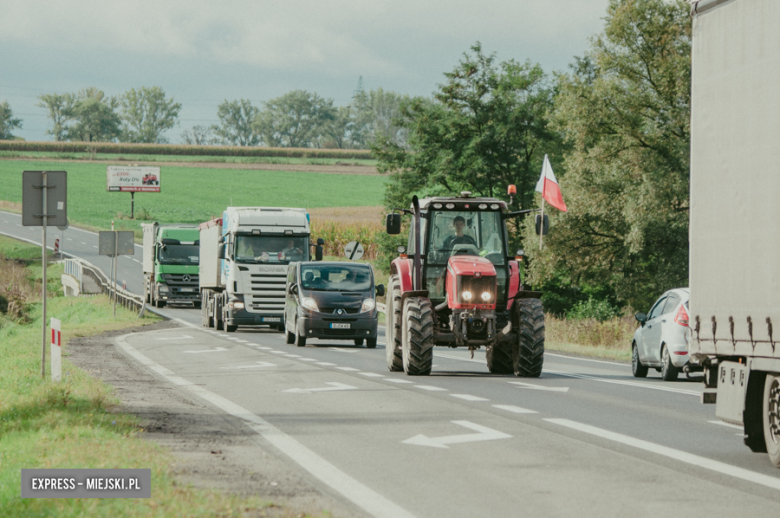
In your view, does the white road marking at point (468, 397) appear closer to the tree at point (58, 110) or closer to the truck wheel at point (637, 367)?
the truck wheel at point (637, 367)

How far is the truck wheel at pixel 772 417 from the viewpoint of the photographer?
8.13 m

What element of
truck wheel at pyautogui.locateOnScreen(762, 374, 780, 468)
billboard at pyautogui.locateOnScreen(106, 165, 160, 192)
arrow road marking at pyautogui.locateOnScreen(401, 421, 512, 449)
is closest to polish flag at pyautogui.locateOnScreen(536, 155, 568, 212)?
arrow road marking at pyautogui.locateOnScreen(401, 421, 512, 449)

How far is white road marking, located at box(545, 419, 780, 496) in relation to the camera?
7759 mm

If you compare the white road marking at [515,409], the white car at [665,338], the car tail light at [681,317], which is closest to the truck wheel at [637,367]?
the white car at [665,338]

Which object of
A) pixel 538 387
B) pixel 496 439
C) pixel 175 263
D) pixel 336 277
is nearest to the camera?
pixel 496 439

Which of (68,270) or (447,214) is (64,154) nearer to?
(68,270)

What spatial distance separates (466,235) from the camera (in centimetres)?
1684

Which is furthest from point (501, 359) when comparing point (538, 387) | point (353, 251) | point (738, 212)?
point (353, 251)

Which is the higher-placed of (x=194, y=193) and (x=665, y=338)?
(x=194, y=193)

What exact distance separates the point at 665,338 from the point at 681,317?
1.44 feet

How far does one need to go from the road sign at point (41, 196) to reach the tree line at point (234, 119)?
5378 inches

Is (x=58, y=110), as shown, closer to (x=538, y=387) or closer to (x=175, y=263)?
(x=175, y=263)

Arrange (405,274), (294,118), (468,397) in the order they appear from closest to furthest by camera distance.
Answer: (468,397) → (405,274) → (294,118)

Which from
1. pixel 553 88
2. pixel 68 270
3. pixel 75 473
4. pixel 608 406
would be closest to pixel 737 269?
pixel 608 406
